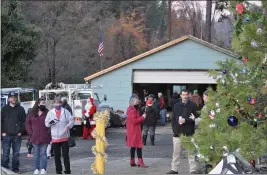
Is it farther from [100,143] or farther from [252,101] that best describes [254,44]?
[100,143]

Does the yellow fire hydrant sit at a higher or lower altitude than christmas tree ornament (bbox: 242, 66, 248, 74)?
lower

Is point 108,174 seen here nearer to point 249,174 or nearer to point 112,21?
point 249,174

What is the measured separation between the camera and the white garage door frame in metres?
30.5

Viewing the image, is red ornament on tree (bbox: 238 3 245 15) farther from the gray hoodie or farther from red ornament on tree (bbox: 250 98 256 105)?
the gray hoodie

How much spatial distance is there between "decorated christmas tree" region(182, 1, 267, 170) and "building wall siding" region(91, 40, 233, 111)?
65.9 feet

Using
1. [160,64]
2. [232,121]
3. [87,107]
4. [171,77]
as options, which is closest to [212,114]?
[232,121]

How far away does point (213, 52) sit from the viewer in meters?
29.9

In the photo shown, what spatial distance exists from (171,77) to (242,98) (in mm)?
21820

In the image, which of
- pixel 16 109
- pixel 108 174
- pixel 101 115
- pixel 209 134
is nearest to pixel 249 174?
pixel 209 134

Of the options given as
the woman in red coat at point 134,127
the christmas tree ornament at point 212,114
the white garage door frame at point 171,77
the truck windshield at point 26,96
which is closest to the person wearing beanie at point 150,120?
the woman in red coat at point 134,127

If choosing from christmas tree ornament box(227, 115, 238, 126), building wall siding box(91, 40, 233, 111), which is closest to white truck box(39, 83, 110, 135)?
building wall siding box(91, 40, 233, 111)

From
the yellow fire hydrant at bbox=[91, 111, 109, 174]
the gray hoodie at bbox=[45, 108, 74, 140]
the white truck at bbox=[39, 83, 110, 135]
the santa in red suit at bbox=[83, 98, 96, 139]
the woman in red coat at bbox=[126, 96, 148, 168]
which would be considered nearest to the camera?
the yellow fire hydrant at bbox=[91, 111, 109, 174]

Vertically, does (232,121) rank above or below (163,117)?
above

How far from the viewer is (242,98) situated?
902 cm
